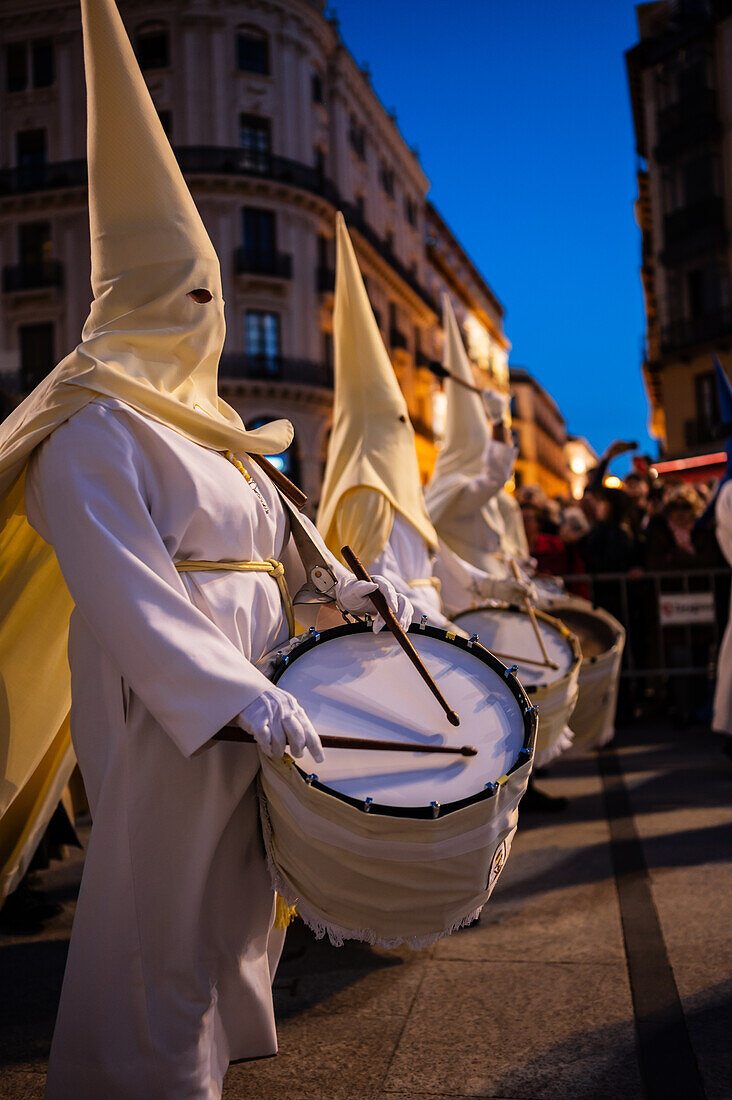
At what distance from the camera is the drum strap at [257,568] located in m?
2.44

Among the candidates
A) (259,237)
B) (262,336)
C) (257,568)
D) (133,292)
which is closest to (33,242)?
(259,237)

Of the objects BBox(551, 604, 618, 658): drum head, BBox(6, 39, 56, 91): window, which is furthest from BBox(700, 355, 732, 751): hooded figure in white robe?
BBox(6, 39, 56, 91): window

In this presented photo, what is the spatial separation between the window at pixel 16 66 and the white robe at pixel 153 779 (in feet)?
110

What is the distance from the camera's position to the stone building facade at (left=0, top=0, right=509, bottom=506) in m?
30.0

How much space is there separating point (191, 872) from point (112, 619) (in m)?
0.61

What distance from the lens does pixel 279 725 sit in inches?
80.7

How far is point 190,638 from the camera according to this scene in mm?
2201

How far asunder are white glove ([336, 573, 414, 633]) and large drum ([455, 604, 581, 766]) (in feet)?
3.77

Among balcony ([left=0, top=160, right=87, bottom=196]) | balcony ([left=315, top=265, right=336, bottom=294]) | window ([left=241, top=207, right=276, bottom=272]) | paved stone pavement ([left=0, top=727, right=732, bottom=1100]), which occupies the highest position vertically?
balcony ([left=0, top=160, right=87, bottom=196])

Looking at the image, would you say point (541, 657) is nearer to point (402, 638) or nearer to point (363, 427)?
point (363, 427)

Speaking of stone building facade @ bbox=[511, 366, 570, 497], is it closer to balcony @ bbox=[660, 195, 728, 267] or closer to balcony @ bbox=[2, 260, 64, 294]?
balcony @ bbox=[660, 195, 728, 267]

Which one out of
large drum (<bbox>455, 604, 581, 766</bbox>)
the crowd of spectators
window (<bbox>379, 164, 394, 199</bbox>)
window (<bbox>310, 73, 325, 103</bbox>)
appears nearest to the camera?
large drum (<bbox>455, 604, 581, 766</bbox>)

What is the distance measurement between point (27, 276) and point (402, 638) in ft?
102

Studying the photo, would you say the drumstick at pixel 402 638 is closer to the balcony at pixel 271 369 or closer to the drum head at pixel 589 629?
the drum head at pixel 589 629
